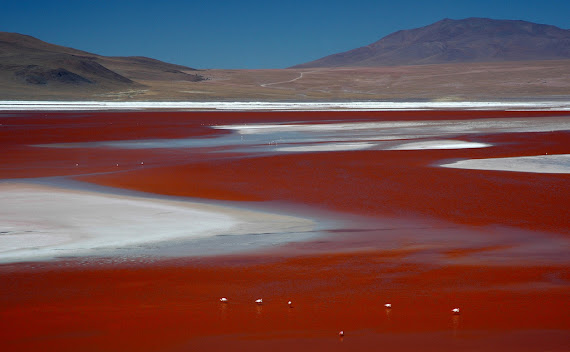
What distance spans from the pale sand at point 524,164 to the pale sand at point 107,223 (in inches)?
287

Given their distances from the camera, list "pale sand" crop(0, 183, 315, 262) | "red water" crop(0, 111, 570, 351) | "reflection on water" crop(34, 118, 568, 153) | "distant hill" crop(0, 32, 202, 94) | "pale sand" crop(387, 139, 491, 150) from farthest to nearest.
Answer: "distant hill" crop(0, 32, 202, 94) < "reflection on water" crop(34, 118, 568, 153) < "pale sand" crop(387, 139, 491, 150) < "pale sand" crop(0, 183, 315, 262) < "red water" crop(0, 111, 570, 351)

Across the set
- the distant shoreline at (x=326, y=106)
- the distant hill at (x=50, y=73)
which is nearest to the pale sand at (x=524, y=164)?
the distant shoreline at (x=326, y=106)

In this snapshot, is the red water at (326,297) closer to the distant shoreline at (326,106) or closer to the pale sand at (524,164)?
the pale sand at (524,164)

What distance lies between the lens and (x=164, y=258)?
29.4ft

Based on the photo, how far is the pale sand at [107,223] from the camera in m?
9.57

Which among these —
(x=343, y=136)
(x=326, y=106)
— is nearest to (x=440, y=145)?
(x=343, y=136)

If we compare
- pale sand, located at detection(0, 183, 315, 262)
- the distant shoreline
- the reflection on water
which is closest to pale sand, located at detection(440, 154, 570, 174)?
the reflection on water

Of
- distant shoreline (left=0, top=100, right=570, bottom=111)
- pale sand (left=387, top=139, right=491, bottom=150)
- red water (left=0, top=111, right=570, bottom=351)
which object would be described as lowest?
red water (left=0, top=111, right=570, bottom=351)

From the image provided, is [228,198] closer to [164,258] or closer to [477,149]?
[164,258]

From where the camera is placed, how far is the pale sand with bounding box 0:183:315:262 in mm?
9570

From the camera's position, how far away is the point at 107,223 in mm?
10984

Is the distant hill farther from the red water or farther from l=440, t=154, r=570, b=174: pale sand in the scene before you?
the red water

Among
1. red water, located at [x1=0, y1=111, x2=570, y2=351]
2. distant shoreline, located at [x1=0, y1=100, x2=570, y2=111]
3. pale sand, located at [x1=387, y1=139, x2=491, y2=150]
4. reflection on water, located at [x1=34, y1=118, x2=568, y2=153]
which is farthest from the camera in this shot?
distant shoreline, located at [x1=0, y1=100, x2=570, y2=111]

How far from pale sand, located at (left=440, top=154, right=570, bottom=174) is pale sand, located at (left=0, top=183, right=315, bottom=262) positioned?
7280mm
